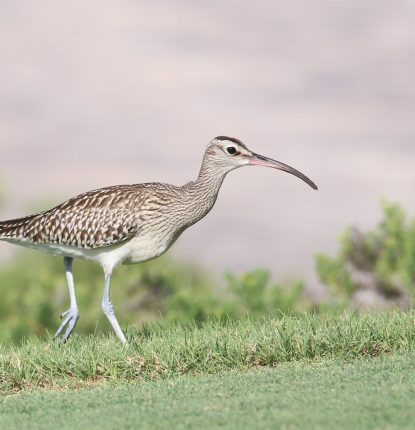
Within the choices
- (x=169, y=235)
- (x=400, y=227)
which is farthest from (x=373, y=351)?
(x=400, y=227)

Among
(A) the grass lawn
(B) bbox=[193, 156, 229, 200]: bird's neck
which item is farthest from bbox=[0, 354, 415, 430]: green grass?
Answer: (B) bbox=[193, 156, 229, 200]: bird's neck

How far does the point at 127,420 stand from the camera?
7262mm

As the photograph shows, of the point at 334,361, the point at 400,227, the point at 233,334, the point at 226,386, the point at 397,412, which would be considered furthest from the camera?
the point at 400,227

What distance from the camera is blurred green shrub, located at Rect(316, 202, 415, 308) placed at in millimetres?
18016

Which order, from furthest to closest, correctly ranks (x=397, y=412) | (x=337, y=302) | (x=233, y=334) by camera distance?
1. (x=337, y=302)
2. (x=233, y=334)
3. (x=397, y=412)

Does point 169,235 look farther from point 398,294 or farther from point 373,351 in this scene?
point 398,294

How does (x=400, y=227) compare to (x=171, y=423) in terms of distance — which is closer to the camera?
(x=171, y=423)

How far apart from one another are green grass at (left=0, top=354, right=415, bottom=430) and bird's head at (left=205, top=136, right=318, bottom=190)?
3.21 metres

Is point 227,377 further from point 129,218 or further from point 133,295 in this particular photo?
point 133,295

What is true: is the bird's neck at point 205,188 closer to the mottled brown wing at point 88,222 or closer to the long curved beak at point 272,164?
the long curved beak at point 272,164

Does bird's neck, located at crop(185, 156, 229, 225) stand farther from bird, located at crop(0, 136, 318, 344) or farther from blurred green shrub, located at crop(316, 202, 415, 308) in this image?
blurred green shrub, located at crop(316, 202, 415, 308)

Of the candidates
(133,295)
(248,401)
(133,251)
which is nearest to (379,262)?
(133,295)

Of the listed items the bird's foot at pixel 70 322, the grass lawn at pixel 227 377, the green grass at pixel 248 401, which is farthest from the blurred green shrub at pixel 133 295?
the green grass at pixel 248 401

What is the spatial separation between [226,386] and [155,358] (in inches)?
56.3
